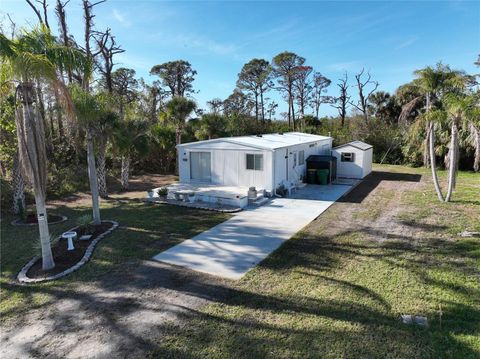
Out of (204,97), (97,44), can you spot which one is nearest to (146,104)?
(97,44)

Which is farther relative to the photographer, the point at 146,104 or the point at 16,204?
the point at 146,104

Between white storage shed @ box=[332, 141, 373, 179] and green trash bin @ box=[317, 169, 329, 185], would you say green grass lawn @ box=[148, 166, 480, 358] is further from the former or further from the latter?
white storage shed @ box=[332, 141, 373, 179]

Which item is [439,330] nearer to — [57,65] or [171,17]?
[57,65]

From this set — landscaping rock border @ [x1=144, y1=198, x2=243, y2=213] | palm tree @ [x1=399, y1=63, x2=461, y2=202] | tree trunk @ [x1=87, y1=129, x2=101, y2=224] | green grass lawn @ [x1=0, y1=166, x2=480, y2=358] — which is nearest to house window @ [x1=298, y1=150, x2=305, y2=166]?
landscaping rock border @ [x1=144, y1=198, x2=243, y2=213]

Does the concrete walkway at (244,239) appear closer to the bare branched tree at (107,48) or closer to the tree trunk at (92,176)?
the tree trunk at (92,176)

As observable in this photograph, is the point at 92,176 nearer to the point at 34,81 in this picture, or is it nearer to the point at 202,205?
the point at 34,81

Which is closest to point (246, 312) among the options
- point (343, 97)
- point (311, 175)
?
point (311, 175)
